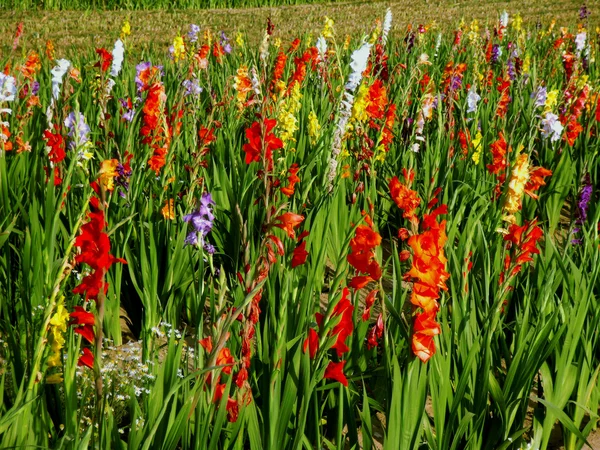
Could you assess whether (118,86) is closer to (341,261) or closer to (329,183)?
(329,183)

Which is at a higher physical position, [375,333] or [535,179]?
[535,179]

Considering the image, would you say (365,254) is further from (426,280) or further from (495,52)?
(495,52)

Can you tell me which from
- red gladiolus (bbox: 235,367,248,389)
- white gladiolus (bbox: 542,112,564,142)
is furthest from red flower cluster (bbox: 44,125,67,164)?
white gladiolus (bbox: 542,112,564,142)

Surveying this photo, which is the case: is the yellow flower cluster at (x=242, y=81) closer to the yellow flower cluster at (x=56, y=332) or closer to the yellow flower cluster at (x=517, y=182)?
the yellow flower cluster at (x=517, y=182)

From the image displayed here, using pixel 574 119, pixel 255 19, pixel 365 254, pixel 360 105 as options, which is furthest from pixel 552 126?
pixel 255 19

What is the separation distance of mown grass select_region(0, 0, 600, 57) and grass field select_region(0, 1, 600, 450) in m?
6.16

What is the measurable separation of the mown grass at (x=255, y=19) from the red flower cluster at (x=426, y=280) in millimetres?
8482

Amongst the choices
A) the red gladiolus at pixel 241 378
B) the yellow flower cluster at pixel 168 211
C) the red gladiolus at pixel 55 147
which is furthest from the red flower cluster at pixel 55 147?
the red gladiolus at pixel 241 378

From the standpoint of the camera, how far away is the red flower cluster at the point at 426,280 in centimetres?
148

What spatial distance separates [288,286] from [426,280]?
493mm

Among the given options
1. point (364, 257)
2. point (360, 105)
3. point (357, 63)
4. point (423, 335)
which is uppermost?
point (357, 63)

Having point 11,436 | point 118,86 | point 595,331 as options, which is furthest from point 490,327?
point 118,86

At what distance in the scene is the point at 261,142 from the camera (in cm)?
233

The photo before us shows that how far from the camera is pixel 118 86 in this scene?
15.1ft
